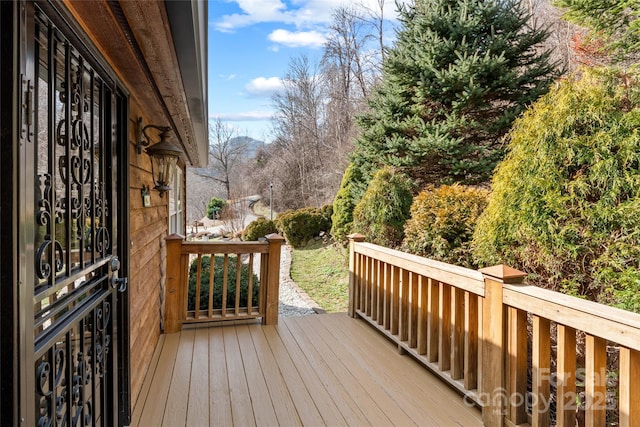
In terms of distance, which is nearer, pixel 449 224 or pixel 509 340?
pixel 509 340

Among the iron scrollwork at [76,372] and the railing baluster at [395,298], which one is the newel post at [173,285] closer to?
the iron scrollwork at [76,372]

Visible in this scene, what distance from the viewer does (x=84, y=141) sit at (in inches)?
63.2

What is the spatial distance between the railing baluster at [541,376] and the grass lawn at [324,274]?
396 centimetres

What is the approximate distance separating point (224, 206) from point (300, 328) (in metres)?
12.4

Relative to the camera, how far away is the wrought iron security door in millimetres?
1071

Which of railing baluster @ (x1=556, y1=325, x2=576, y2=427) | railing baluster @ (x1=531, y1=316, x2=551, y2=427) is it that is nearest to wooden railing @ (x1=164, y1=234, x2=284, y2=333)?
railing baluster @ (x1=531, y1=316, x2=551, y2=427)

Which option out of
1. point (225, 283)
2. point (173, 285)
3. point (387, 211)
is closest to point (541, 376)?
point (225, 283)

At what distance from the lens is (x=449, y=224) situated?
190 inches

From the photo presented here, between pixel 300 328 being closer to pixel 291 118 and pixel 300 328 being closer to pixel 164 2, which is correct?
pixel 164 2

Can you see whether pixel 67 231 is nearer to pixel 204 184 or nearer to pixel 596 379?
pixel 596 379

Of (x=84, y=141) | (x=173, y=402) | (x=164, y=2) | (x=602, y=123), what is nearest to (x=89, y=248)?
(x=84, y=141)

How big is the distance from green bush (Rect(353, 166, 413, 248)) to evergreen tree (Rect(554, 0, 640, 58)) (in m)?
3.80

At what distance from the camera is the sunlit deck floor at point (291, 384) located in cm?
234

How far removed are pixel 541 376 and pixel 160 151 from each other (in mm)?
3103
